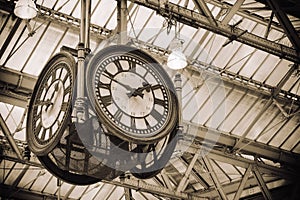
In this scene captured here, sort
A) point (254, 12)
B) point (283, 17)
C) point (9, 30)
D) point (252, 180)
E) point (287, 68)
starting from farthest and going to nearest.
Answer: point (252, 180) < point (287, 68) < point (254, 12) < point (9, 30) < point (283, 17)

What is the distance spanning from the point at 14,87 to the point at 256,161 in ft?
28.1

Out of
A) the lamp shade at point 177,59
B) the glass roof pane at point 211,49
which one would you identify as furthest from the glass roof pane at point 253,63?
the lamp shade at point 177,59

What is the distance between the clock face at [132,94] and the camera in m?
7.35

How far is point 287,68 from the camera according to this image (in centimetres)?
1942

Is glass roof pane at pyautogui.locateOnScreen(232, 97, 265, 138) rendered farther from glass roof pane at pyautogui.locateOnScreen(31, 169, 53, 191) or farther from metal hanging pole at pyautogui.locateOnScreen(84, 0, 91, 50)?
metal hanging pole at pyautogui.locateOnScreen(84, 0, 91, 50)

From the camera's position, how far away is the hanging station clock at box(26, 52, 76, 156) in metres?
7.41

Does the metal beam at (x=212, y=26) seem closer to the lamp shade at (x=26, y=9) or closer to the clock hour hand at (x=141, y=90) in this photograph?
the lamp shade at (x=26, y=9)

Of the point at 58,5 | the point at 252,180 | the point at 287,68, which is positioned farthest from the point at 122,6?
the point at 252,180

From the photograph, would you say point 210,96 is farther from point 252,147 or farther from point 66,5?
Answer: point 66,5

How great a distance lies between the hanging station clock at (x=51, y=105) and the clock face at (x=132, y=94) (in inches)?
14.5

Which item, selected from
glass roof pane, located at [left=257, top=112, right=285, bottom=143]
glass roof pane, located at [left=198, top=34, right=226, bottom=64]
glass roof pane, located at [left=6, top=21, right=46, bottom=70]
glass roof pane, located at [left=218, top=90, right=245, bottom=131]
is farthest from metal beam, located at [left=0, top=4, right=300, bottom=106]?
glass roof pane, located at [left=257, top=112, right=285, bottom=143]

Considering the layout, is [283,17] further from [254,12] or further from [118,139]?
[118,139]

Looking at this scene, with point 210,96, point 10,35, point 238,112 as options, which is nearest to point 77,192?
point 210,96

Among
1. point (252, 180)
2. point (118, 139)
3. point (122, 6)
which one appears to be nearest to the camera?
point (118, 139)
